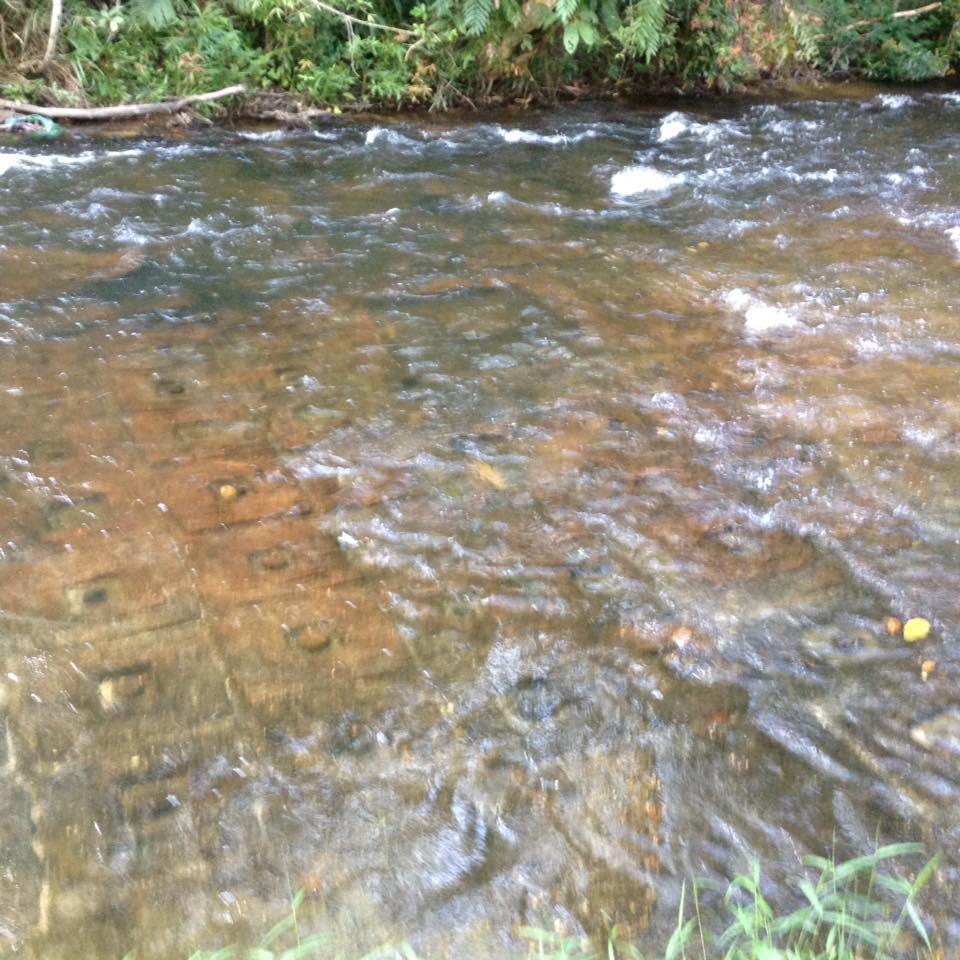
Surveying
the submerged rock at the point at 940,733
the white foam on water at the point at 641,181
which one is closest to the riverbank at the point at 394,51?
the white foam on water at the point at 641,181

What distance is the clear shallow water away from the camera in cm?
241

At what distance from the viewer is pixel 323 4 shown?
9.23 meters

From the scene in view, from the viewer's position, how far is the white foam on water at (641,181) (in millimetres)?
7348

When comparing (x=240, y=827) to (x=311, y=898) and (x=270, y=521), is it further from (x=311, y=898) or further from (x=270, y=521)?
(x=270, y=521)

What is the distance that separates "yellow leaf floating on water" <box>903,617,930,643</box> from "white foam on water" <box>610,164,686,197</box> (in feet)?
16.4

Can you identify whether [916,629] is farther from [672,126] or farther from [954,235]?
[672,126]

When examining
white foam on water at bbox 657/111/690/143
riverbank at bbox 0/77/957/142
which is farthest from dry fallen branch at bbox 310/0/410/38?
white foam on water at bbox 657/111/690/143

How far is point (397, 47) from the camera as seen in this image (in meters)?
9.68

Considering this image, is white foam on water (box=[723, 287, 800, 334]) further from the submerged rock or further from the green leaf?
the green leaf

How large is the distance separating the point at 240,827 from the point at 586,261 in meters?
4.40

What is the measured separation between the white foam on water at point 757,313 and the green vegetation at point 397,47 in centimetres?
491

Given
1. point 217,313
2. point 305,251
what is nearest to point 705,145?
point 305,251

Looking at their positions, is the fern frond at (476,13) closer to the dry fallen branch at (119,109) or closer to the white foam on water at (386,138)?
the white foam on water at (386,138)

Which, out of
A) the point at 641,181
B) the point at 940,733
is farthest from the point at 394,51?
the point at 940,733
